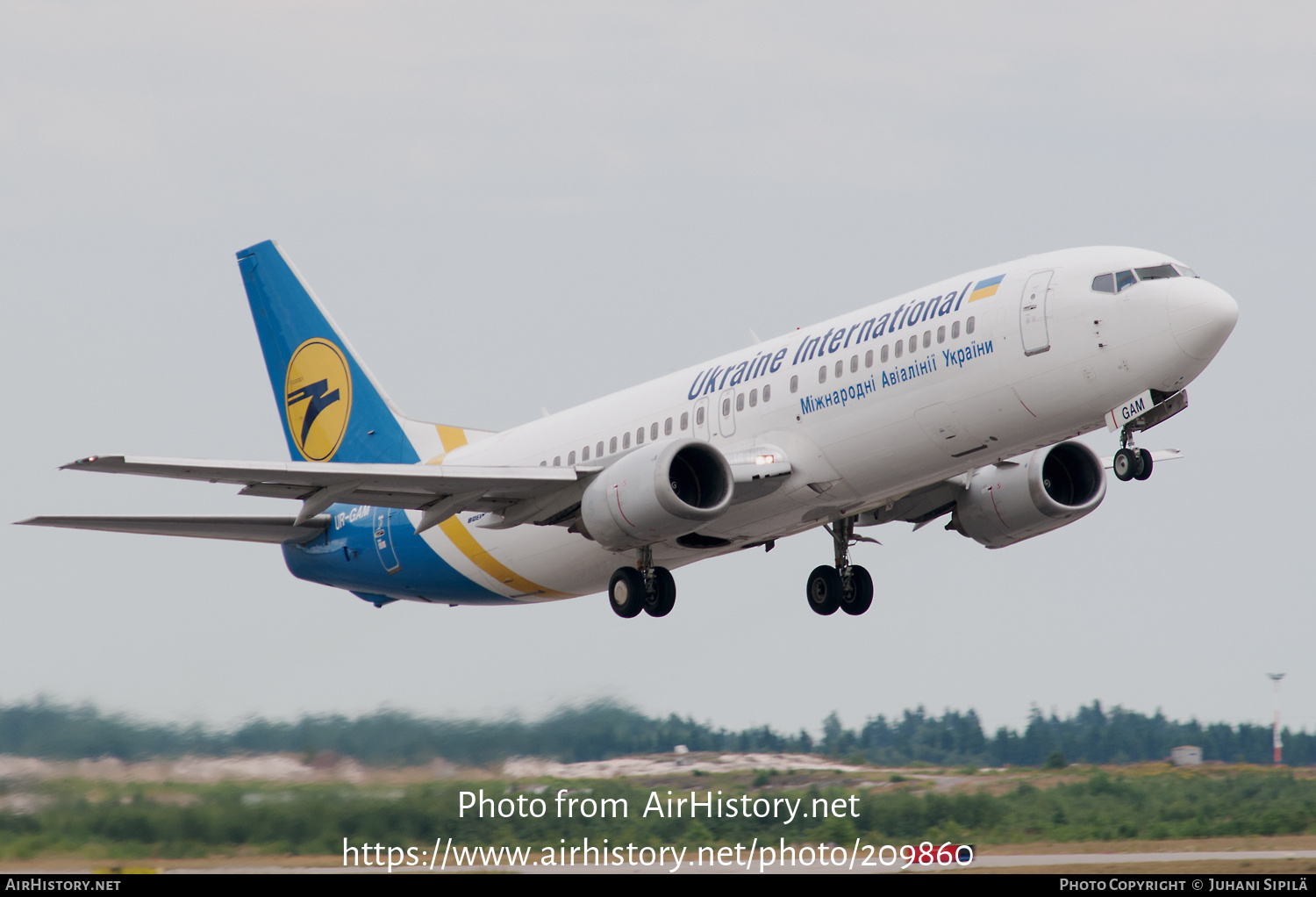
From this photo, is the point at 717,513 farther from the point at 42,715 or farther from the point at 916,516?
the point at 42,715

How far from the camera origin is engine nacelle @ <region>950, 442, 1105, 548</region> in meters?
31.2

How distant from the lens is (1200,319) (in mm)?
24734

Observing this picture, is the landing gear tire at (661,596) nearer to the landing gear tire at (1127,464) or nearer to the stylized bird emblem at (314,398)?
the landing gear tire at (1127,464)

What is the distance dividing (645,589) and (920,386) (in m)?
6.49

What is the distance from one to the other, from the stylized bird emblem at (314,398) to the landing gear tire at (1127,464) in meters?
18.2

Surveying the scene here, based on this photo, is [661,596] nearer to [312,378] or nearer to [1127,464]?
[1127,464]

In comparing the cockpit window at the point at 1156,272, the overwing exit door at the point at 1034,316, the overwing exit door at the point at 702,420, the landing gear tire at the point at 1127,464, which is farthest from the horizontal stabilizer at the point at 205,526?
the cockpit window at the point at 1156,272

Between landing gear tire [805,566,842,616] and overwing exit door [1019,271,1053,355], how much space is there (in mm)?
8181

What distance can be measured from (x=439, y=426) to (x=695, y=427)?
8181 millimetres

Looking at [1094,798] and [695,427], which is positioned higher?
[695,427]

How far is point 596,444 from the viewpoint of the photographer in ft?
103

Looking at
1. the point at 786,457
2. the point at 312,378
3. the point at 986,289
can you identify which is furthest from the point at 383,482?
the point at 986,289

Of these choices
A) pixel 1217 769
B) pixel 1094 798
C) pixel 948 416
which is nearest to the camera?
pixel 948 416
